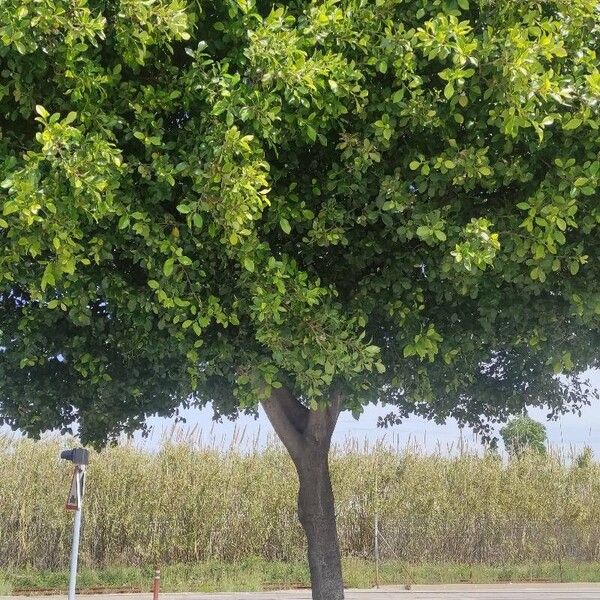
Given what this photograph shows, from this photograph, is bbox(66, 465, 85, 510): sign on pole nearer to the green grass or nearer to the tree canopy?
the tree canopy

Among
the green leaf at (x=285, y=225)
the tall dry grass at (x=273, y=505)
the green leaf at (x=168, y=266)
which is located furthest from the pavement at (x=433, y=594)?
the green leaf at (x=168, y=266)

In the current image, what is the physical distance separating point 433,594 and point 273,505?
5.61 m

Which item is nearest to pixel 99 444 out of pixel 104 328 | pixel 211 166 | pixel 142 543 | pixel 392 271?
pixel 104 328

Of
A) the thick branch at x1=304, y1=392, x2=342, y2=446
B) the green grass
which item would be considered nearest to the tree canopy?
the thick branch at x1=304, y1=392, x2=342, y2=446

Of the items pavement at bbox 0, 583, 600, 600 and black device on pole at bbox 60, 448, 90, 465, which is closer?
black device on pole at bbox 60, 448, 90, 465

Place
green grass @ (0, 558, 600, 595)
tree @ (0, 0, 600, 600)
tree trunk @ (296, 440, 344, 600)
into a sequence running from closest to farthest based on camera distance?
tree @ (0, 0, 600, 600)
tree trunk @ (296, 440, 344, 600)
green grass @ (0, 558, 600, 595)

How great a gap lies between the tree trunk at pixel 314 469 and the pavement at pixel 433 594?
379 inches

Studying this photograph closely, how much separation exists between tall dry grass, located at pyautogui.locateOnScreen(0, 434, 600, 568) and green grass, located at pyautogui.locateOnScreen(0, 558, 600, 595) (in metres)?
0.59

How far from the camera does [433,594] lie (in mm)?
21812

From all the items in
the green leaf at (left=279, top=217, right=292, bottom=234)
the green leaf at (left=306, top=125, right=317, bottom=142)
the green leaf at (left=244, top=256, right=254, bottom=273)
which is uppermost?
the green leaf at (left=306, top=125, right=317, bottom=142)

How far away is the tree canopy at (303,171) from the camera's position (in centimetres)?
567

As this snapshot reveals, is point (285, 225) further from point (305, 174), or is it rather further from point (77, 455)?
point (77, 455)

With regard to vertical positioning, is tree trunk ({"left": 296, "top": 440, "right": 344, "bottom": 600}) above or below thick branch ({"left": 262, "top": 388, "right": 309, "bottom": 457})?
below

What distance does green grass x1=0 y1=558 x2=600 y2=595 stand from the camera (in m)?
22.1
